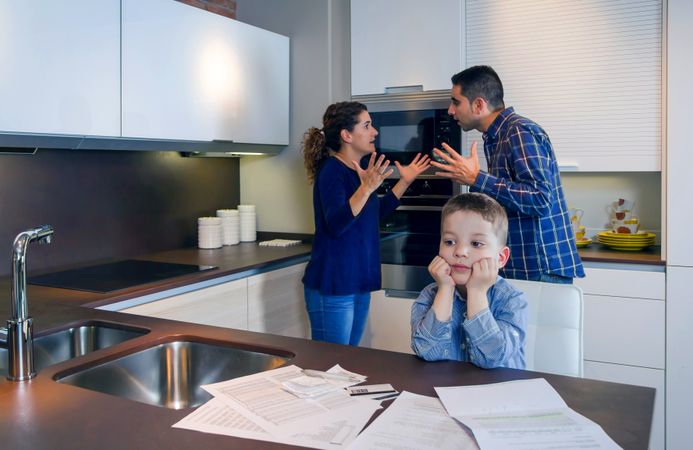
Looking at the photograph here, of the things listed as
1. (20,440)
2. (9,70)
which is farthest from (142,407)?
(9,70)

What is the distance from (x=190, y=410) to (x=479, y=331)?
595 millimetres

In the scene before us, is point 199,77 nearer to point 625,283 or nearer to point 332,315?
point 332,315

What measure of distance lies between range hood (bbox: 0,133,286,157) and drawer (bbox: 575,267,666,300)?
5.70 feet

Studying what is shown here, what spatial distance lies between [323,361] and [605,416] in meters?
0.56

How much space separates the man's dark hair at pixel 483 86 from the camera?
2312 mm

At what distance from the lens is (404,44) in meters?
3.15

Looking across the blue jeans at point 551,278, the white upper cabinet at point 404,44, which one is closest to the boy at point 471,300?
the blue jeans at point 551,278

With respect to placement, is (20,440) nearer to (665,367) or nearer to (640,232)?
(665,367)

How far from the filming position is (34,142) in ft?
7.34

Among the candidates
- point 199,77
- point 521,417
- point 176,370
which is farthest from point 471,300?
point 199,77

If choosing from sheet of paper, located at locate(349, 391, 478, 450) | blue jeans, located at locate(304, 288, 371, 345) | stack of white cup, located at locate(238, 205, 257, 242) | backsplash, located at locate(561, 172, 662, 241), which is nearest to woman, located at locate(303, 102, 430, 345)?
blue jeans, located at locate(304, 288, 371, 345)

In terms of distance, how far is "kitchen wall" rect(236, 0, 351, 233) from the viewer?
346cm

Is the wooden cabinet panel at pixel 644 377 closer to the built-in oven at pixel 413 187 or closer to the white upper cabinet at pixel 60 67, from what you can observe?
the built-in oven at pixel 413 187

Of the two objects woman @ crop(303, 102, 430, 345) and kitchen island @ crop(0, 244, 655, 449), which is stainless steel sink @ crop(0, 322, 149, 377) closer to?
kitchen island @ crop(0, 244, 655, 449)
